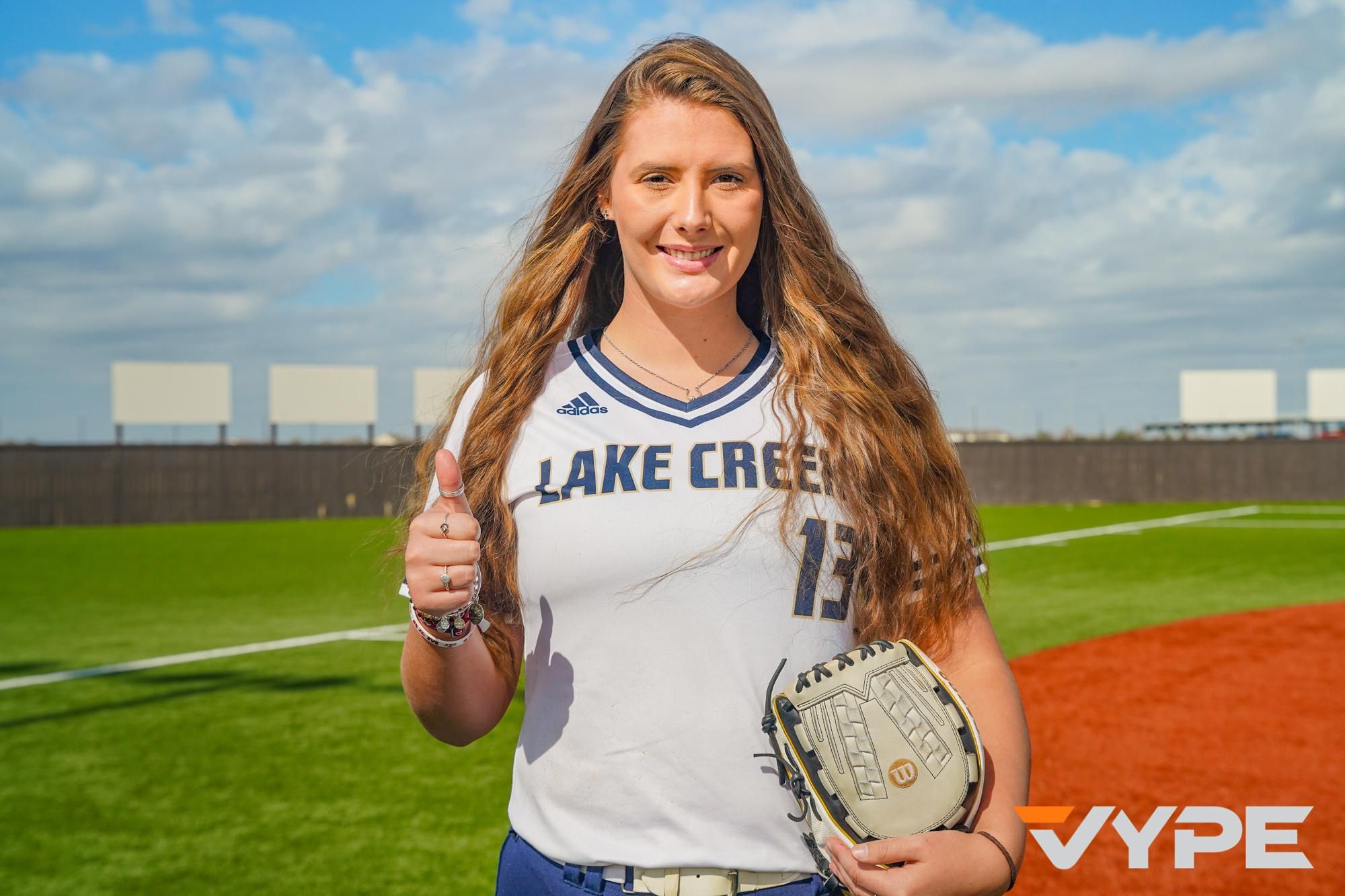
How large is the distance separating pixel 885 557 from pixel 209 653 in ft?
29.0

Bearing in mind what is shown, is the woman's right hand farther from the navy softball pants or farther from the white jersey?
the navy softball pants

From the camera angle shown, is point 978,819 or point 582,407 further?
point 582,407

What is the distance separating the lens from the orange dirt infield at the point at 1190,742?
4543mm

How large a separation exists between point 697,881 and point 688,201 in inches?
39.1

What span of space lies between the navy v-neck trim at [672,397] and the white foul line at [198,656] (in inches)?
312

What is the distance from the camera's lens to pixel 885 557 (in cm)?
179

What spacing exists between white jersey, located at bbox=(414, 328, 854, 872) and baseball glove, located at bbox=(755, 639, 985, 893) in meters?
0.03

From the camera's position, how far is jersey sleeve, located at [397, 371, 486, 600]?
184cm

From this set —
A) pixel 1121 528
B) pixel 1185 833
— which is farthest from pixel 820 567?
pixel 1121 528

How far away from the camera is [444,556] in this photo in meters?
1.66

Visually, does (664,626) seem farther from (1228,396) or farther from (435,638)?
(1228,396)

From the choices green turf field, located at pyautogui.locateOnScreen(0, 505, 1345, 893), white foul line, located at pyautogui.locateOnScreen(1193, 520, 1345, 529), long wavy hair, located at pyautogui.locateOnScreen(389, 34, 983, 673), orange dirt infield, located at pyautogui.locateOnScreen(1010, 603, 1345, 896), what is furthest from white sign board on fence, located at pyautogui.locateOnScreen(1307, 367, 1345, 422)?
long wavy hair, located at pyautogui.locateOnScreen(389, 34, 983, 673)

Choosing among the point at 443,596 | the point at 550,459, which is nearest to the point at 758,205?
the point at 550,459

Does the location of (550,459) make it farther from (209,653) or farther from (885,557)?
(209,653)
